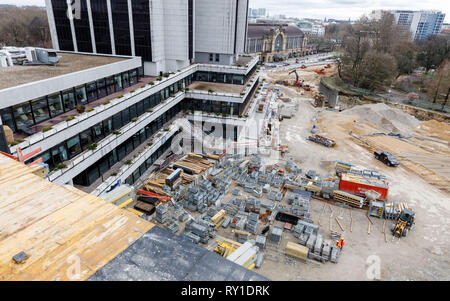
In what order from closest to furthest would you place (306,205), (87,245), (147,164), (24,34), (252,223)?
(87,245) → (252,223) → (306,205) → (147,164) → (24,34)

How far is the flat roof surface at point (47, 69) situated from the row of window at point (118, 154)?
10.6 m

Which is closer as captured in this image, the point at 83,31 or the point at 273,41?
the point at 83,31

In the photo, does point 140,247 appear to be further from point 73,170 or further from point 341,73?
point 341,73

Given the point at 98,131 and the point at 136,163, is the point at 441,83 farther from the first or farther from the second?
the point at 98,131

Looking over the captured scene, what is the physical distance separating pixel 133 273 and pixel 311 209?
30811 millimetres

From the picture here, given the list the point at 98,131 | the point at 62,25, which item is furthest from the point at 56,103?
the point at 62,25

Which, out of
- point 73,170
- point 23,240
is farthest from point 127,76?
point 23,240

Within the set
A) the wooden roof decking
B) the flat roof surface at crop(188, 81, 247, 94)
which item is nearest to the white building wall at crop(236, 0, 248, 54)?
the flat roof surface at crop(188, 81, 247, 94)

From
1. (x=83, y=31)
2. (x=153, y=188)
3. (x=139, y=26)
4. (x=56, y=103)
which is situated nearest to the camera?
(x=56, y=103)

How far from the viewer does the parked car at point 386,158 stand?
47781 millimetres

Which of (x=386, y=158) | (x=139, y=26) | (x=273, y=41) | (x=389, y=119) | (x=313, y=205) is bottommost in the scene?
(x=313, y=205)

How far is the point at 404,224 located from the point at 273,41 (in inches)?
5375

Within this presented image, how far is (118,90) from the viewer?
39.5 metres

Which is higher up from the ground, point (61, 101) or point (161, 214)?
point (61, 101)
